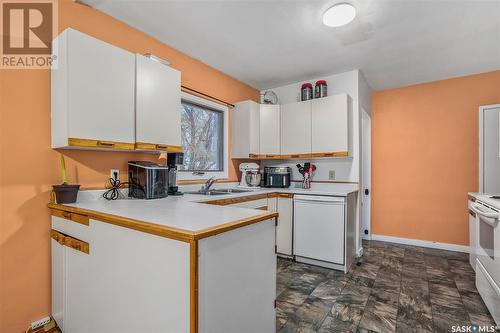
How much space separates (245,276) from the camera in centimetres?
115

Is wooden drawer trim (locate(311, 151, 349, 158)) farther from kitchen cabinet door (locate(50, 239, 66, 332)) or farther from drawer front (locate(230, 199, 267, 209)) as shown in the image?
kitchen cabinet door (locate(50, 239, 66, 332))


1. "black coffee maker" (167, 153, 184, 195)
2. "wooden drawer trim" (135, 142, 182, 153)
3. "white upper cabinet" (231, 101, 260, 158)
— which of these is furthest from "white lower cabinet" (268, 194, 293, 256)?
"wooden drawer trim" (135, 142, 182, 153)

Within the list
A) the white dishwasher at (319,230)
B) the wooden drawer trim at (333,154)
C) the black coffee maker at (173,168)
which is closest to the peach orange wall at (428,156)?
the wooden drawer trim at (333,154)

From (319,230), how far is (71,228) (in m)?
2.38

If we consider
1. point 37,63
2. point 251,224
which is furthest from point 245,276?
point 37,63

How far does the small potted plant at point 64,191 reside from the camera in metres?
1.68

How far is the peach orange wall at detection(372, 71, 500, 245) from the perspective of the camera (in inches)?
134

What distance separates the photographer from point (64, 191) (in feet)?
5.56

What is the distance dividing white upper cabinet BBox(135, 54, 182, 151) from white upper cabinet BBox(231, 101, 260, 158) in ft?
4.30

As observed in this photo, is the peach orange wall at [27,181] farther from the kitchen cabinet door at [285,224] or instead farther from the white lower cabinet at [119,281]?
the kitchen cabinet door at [285,224]

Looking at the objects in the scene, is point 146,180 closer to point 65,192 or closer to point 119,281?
point 65,192

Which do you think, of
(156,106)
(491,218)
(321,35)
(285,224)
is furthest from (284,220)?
(321,35)

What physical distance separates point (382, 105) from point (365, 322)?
338cm

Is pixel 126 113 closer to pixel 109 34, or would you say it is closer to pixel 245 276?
pixel 109 34
